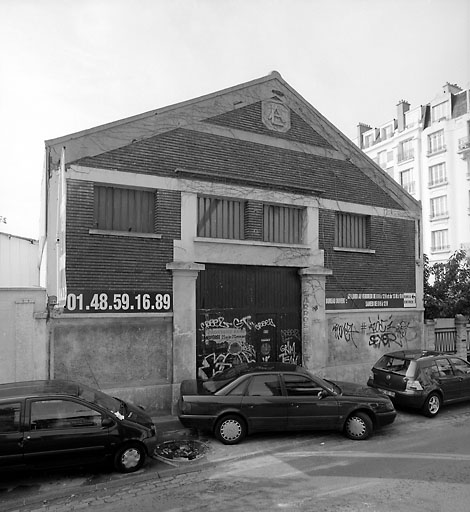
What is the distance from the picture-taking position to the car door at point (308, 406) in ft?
27.6

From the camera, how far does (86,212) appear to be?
31.7 ft

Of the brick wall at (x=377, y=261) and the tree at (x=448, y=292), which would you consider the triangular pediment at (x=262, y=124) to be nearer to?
the brick wall at (x=377, y=261)

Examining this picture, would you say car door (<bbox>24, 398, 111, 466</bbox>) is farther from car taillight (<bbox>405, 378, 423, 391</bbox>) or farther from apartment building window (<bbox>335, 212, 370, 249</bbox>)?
apartment building window (<bbox>335, 212, 370, 249</bbox>)

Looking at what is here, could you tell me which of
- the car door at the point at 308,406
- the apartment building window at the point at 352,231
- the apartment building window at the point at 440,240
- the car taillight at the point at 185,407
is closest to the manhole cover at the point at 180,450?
the car taillight at the point at 185,407

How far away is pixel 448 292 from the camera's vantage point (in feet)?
58.1

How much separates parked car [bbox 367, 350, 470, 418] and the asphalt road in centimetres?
185

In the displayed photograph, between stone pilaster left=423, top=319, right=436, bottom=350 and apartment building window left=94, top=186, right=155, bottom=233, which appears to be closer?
apartment building window left=94, top=186, right=155, bottom=233

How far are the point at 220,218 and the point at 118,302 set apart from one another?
11.3 feet

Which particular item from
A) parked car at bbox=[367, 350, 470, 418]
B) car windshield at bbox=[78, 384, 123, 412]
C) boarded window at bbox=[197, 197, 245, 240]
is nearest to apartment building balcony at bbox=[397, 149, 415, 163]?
parked car at bbox=[367, 350, 470, 418]

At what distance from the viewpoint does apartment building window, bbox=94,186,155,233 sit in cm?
1005

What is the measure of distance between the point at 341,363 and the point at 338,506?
7529 millimetres

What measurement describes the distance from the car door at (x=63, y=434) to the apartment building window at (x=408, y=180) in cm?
3948

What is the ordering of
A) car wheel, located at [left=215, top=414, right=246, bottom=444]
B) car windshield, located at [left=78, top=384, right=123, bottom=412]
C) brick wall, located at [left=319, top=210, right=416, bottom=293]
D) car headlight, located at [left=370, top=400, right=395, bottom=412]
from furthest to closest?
brick wall, located at [left=319, top=210, right=416, bottom=293]
car headlight, located at [left=370, top=400, right=395, bottom=412]
car wheel, located at [left=215, top=414, right=246, bottom=444]
car windshield, located at [left=78, top=384, right=123, bottom=412]

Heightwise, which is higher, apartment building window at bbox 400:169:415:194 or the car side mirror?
apartment building window at bbox 400:169:415:194
